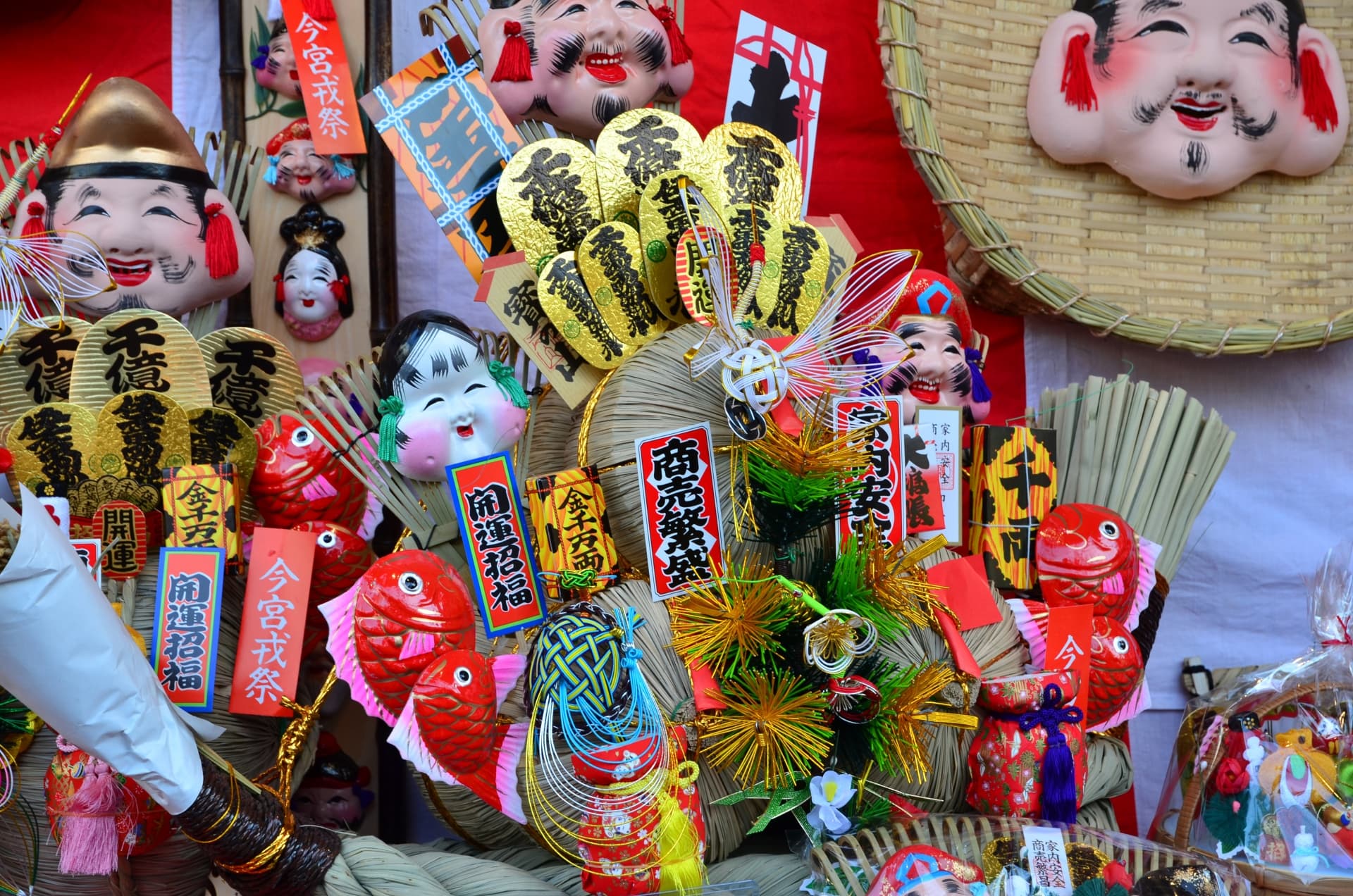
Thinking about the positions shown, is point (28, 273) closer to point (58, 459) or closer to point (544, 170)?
point (58, 459)

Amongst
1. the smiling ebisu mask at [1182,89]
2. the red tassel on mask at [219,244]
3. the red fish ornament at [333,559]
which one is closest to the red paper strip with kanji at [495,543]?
the red fish ornament at [333,559]

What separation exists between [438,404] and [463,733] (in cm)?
39

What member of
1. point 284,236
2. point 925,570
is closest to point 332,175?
point 284,236

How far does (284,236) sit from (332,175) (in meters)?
0.12

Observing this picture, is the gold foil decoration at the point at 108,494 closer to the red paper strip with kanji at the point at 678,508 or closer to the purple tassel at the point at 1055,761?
the red paper strip with kanji at the point at 678,508

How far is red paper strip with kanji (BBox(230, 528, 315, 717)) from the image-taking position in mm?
1511

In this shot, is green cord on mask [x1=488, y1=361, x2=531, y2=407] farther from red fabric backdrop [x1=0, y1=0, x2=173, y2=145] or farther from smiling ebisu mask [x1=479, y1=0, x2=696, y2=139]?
red fabric backdrop [x1=0, y1=0, x2=173, y2=145]

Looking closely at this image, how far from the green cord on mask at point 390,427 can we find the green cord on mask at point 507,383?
117 mm

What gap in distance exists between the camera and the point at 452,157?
1699mm

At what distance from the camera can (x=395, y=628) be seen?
4.65 ft

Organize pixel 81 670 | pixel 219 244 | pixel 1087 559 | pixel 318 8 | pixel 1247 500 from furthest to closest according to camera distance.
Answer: pixel 1247 500, pixel 318 8, pixel 219 244, pixel 1087 559, pixel 81 670

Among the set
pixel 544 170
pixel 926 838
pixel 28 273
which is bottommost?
pixel 926 838

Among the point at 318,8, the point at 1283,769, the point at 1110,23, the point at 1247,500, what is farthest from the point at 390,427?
the point at 1247,500

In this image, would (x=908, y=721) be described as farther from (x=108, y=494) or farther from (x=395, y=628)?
(x=108, y=494)
